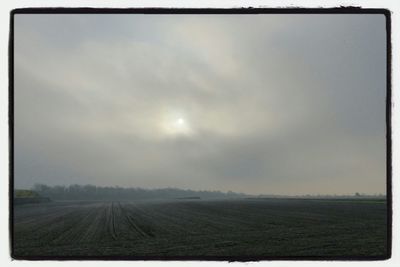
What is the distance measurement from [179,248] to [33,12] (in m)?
7.84

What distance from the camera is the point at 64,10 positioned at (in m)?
6.62

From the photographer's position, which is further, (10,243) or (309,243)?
(309,243)

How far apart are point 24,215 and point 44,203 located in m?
9.18

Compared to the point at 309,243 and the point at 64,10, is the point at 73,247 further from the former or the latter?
the point at 309,243

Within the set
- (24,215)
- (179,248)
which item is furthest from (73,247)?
(24,215)

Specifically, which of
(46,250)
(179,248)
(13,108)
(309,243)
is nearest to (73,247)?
(46,250)

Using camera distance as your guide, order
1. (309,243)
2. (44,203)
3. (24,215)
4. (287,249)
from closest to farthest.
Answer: (287,249)
(309,243)
(24,215)
(44,203)

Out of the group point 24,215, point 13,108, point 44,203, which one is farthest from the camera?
point 44,203

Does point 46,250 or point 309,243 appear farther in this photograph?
point 309,243

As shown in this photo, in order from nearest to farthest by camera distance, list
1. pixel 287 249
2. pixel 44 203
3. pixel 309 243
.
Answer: pixel 287 249
pixel 309 243
pixel 44 203

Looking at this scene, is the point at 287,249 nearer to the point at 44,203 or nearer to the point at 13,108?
the point at 13,108

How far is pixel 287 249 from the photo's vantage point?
11.1m

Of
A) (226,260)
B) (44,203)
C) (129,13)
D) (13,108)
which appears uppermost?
(129,13)

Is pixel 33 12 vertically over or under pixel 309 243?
over
